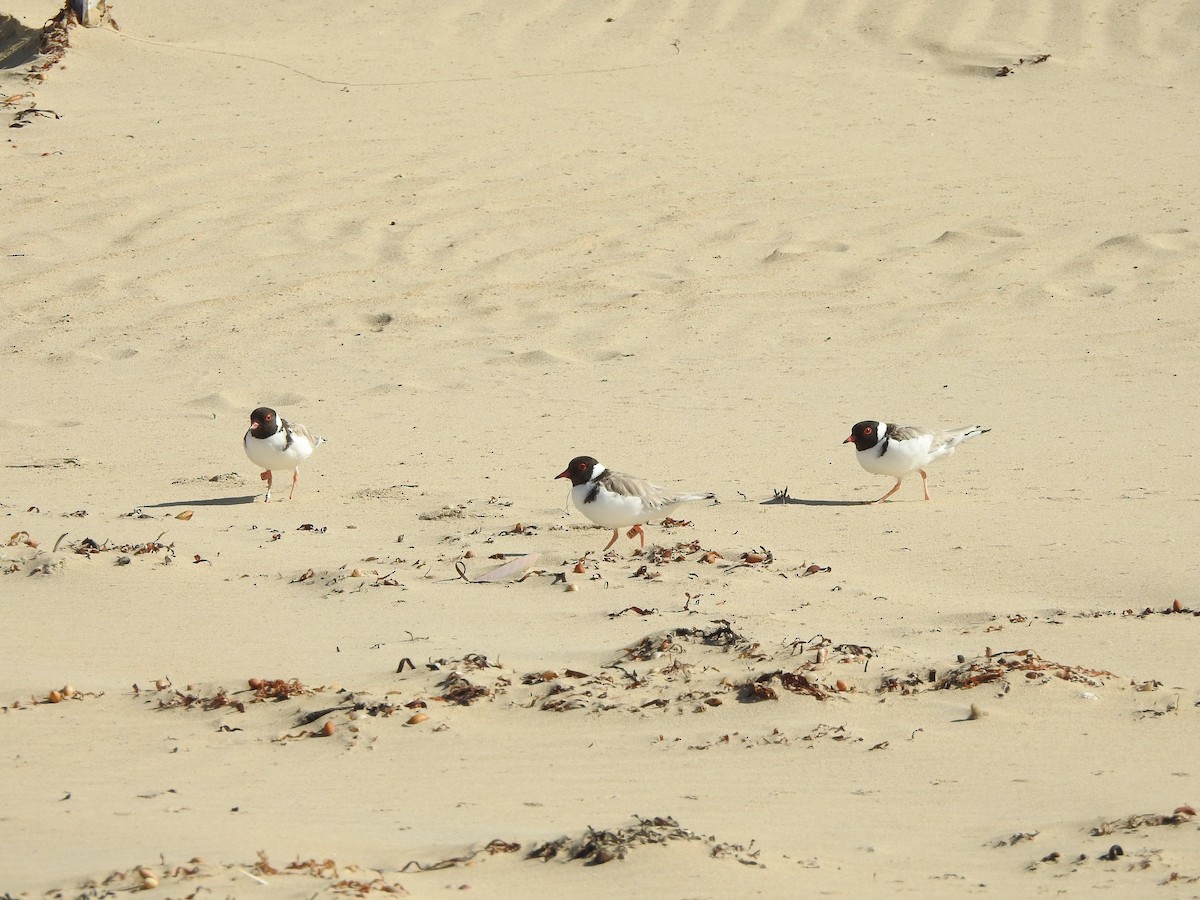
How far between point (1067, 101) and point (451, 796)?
1371 centimetres

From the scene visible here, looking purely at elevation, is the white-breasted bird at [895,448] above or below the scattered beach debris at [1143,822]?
above

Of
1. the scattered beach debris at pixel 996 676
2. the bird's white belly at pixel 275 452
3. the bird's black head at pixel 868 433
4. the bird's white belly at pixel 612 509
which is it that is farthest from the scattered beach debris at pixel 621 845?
the bird's white belly at pixel 275 452

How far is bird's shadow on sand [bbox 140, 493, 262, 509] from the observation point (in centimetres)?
827

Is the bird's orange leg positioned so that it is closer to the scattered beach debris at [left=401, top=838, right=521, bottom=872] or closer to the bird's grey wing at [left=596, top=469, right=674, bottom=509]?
the bird's grey wing at [left=596, top=469, right=674, bottom=509]

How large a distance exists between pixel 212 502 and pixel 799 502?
3275 millimetres

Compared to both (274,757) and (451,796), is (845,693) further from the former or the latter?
(274,757)

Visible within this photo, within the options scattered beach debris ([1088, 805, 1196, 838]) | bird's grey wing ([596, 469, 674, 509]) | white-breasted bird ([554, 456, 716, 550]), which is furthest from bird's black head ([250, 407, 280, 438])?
scattered beach debris ([1088, 805, 1196, 838])

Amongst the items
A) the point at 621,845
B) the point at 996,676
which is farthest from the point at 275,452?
the point at 621,845

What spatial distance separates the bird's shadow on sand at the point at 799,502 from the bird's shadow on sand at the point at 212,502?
291 cm

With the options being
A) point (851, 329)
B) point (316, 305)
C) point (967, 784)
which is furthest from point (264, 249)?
point (967, 784)

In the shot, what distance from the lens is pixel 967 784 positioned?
4.71 metres

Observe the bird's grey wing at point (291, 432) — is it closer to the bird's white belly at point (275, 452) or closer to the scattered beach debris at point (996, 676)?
the bird's white belly at point (275, 452)

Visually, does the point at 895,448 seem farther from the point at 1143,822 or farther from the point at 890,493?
the point at 1143,822

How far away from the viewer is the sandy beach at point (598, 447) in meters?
4.53
